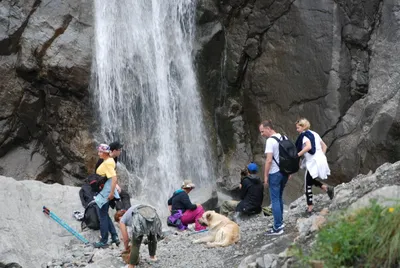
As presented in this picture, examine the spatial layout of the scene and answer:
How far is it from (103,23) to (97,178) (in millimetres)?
8920

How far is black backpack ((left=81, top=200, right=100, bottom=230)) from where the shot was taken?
10.3 meters

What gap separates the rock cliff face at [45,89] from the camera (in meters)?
17.0

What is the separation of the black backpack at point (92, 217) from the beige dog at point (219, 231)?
1.87 m

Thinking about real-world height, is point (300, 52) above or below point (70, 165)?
above

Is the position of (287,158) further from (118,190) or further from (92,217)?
A: (92,217)

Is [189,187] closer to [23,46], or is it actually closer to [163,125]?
[163,125]

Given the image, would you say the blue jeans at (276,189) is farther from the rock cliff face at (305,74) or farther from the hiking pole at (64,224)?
the rock cliff face at (305,74)

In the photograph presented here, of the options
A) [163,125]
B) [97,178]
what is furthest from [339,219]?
[163,125]

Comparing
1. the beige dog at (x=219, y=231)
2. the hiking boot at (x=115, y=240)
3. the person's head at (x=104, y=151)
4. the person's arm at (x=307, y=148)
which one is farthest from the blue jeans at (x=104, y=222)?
the person's arm at (x=307, y=148)

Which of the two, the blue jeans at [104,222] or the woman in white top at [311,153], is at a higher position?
the woman in white top at [311,153]

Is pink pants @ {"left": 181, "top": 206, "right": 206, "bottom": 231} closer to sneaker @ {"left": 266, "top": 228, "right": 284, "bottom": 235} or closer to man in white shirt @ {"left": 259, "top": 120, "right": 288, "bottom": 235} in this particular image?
sneaker @ {"left": 266, "top": 228, "right": 284, "bottom": 235}

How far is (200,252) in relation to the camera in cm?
902

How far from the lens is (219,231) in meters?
9.30

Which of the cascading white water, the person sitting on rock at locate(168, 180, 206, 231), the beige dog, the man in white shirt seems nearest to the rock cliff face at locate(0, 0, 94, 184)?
the cascading white water
